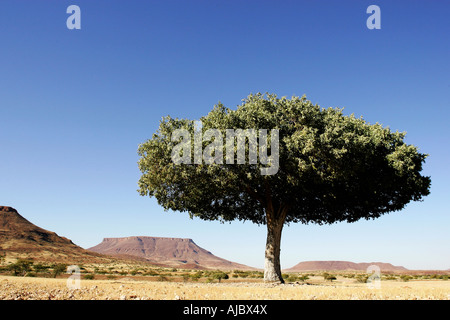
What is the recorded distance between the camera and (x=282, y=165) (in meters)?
24.5

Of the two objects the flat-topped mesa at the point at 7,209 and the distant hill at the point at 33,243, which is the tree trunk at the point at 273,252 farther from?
the flat-topped mesa at the point at 7,209

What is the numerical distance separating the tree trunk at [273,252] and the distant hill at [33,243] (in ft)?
344

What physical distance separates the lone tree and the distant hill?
104012 millimetres

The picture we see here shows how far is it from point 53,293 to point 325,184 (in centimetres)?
2056

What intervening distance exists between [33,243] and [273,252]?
147902 millimetres

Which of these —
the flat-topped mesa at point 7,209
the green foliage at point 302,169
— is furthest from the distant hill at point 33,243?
the green foliage at point 302,169

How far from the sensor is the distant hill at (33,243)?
408 ft

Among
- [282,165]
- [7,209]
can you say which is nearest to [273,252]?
[282,165]

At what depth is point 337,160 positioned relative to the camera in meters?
23.9

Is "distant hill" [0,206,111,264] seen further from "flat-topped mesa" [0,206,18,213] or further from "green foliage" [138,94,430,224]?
"green foliage" [138,94,430,224]
